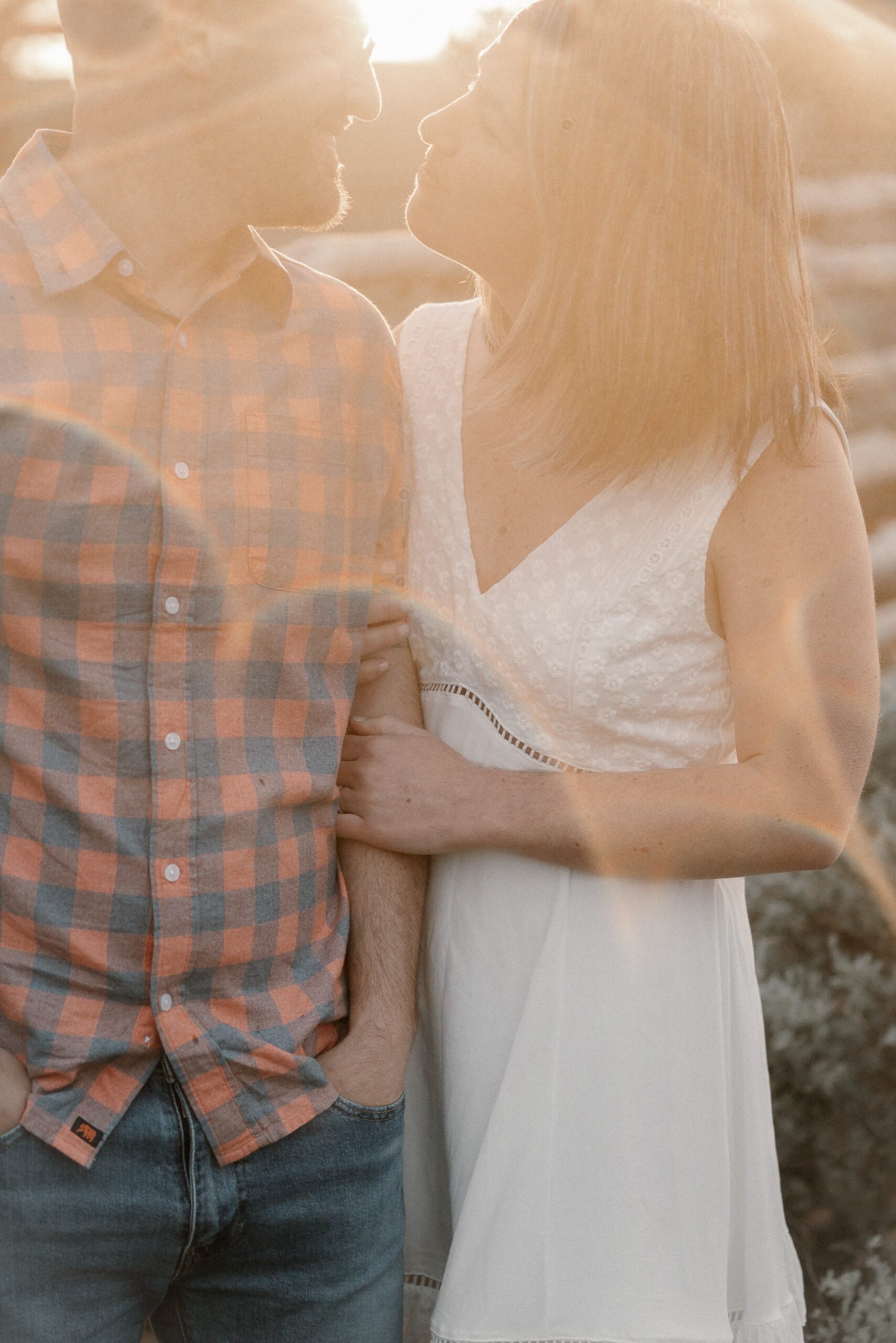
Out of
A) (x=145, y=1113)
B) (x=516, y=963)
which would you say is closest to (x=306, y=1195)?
(x=145, y=1113)

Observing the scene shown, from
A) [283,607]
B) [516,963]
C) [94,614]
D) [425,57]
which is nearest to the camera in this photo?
[94,614]

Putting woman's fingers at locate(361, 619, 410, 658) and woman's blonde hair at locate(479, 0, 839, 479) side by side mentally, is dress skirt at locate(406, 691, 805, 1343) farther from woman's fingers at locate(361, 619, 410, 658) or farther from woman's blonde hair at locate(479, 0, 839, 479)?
woman's blonde hair at locate(479, 0, 839, 479)

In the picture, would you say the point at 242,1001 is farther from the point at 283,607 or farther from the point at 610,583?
the point at 610,583

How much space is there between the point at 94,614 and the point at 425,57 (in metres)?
2.61

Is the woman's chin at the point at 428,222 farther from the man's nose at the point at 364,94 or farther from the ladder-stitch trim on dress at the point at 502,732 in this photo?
the ladder-stitch trim on dress at the point at 502,732

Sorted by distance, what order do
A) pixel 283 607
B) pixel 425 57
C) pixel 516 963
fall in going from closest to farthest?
Answer: pixel 283 607
pixel 516 963
pixel 425 57

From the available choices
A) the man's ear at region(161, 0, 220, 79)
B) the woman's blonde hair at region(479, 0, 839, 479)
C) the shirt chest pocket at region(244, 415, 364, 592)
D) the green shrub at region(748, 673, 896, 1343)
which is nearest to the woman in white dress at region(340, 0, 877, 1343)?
the woman's blonde hair at region(479, 0, 839, 479)

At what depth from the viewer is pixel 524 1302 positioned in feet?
5.34

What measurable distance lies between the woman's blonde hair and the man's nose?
22cm

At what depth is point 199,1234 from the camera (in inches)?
59.7

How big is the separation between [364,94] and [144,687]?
0.84 metres

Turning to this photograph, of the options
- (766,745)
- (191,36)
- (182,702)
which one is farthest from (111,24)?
(766,745)

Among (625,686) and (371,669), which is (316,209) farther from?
(625,686)

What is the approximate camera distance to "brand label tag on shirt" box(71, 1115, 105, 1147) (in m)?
1.46
